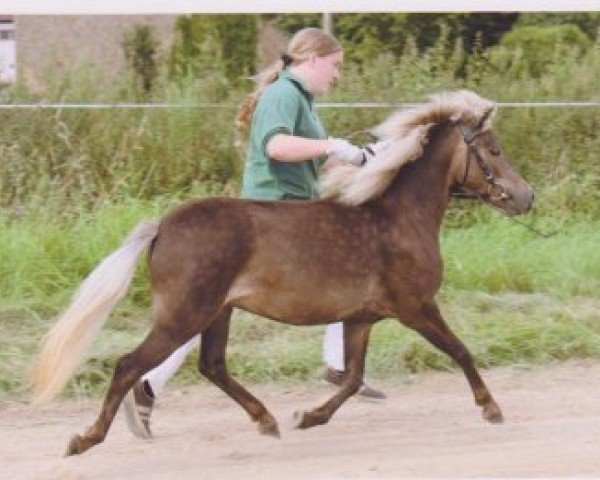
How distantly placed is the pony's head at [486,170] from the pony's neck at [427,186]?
48 mm

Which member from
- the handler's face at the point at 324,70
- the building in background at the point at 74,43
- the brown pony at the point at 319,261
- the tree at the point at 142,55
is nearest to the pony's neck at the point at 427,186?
the brown pony at the point at 319,261

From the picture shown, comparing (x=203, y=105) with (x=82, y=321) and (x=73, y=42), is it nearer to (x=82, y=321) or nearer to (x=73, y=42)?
(x=73, y=42)

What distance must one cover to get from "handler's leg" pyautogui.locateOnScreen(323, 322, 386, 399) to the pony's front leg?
→ 348 mm

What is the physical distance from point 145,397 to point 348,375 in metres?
0.93

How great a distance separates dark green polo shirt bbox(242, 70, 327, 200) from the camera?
5680 millimetres

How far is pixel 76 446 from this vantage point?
525 cm

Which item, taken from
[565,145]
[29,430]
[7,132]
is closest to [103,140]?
[7,132]

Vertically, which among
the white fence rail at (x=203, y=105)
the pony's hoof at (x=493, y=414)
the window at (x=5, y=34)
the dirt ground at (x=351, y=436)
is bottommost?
the window at (x=5, y=34)

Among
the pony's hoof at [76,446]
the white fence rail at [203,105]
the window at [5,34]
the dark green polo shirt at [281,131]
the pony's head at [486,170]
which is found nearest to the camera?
the pony's hoof at [76,446]

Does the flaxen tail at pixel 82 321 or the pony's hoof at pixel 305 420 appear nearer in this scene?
the flaxen tail at pixel 82 321

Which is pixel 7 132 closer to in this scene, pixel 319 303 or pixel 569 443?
pixel 319 303

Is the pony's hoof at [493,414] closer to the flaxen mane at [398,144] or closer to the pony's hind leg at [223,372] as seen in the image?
the pony's hind leg at [223,372]

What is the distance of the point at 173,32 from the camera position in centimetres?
1426

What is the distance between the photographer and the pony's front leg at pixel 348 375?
5875mm
